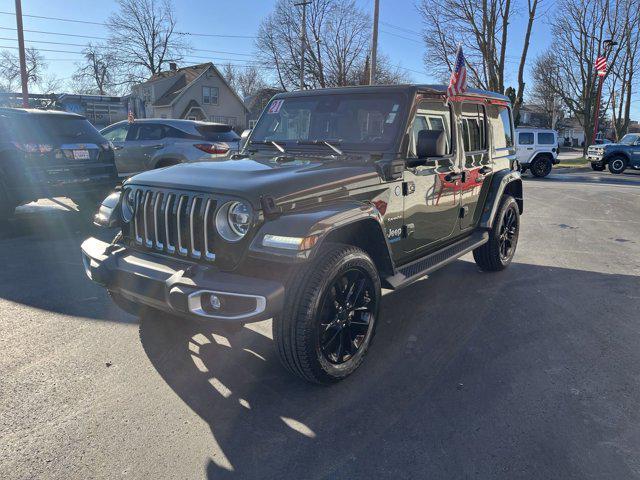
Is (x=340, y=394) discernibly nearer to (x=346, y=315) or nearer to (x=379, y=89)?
(x=346, y=315)

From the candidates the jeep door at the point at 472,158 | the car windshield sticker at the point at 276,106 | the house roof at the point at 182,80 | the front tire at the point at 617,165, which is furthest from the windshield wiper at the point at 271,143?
the house roof at the point at 182,80

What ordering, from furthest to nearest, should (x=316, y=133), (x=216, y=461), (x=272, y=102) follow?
(x=272, y=102), (x=316, y=133), (x=216, y=461)

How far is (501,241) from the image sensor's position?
5.41m

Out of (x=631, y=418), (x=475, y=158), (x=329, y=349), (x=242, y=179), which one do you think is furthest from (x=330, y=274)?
(x=475, y=158)

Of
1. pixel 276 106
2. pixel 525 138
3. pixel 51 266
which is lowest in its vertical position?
pixel 51 266

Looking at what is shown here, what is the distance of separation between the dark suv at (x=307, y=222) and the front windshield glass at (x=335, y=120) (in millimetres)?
11

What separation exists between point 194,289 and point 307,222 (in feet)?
2.34

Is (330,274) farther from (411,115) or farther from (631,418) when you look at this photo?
(631,418)

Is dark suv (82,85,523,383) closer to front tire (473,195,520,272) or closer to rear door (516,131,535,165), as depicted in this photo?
front tire (473,195,520,272)

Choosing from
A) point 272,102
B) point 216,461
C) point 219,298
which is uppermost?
point 272,102

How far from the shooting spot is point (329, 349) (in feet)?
9.83

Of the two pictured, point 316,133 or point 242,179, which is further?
point 316,133

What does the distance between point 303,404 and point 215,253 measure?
1.05 metres

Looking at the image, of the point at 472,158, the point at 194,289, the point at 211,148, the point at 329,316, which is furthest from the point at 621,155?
the point at 194,289
